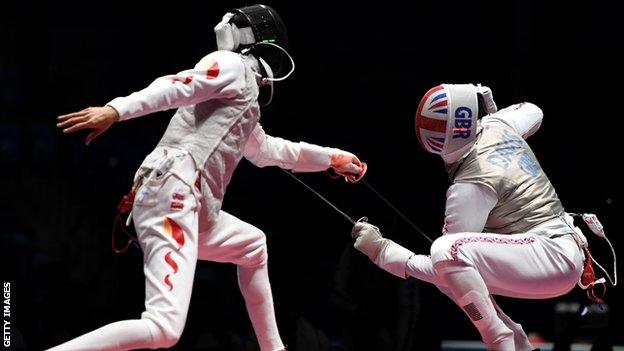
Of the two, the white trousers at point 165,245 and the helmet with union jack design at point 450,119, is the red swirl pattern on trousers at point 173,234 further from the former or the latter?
the helmet with union jack design at point 450,119

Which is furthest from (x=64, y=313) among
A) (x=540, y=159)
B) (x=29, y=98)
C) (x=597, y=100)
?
(x=597, y=100)

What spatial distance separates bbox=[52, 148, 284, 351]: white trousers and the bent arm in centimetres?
21

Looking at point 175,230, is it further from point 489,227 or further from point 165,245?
point 489,227

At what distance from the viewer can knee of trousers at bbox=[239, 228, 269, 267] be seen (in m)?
3.73

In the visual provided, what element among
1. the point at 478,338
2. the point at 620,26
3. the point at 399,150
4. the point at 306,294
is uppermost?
the point at 620,26

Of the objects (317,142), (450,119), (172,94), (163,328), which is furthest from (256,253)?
(317,142)

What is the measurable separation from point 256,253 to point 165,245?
52 cm

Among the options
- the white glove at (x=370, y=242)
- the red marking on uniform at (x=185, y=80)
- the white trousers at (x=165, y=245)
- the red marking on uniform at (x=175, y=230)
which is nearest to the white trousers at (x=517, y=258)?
the white glove at (x=370, y=242)

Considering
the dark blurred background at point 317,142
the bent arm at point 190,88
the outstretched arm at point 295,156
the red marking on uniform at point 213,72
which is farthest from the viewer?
the dark blurred background at point 317,142

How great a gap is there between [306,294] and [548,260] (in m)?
1.77

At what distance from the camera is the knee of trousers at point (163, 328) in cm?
319

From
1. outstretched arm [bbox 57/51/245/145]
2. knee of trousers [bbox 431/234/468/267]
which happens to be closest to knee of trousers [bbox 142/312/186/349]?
outstretched arm [bbox 57/51/245/145]

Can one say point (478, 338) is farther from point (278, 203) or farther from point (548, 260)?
point (548, 260)

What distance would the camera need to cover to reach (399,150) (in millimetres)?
5953
